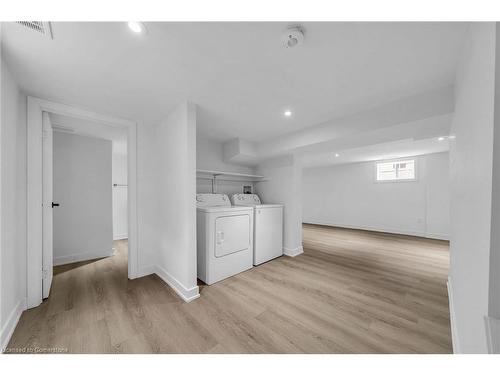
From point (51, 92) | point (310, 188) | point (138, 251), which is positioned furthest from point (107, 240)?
point (310, 188)

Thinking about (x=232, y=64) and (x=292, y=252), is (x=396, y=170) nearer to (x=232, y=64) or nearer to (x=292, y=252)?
(x=292, y=252)

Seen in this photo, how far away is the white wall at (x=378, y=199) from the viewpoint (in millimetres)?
4219

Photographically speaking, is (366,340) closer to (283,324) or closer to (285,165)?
(283,324)

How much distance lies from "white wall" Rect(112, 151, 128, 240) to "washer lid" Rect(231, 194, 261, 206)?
2.83 meters

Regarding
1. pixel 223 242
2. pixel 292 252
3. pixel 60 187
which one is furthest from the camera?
pixel 292 252

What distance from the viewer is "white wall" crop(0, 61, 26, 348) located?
4.07 feet

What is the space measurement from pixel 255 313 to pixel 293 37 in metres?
2.02

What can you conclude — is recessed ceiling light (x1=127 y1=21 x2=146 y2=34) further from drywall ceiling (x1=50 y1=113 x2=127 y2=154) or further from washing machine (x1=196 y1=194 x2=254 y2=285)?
drywall ceiling (x1=50 y1=113 x2=127 y2=154)

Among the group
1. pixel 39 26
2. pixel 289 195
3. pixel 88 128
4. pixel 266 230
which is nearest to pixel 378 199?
pixel 289 195

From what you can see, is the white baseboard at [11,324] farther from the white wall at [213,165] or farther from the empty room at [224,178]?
the white wall at [213,165]

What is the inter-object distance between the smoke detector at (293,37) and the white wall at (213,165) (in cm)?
211

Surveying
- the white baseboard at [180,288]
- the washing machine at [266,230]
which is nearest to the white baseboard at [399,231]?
the washing machine at [266,230]

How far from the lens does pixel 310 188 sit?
21.9 feet

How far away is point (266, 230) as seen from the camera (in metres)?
2.80
